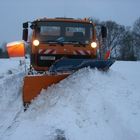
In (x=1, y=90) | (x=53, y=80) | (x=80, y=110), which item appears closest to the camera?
(x=80, y=110)

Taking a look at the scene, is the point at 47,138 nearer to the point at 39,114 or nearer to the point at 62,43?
the point at 39,114

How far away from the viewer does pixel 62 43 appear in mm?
11797

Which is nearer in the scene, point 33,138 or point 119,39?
point 33,138

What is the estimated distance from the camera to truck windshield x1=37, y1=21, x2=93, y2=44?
1192 cm

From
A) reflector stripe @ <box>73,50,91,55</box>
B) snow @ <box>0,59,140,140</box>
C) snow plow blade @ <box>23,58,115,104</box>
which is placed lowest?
snow @ <box>0,59,140,140</box>

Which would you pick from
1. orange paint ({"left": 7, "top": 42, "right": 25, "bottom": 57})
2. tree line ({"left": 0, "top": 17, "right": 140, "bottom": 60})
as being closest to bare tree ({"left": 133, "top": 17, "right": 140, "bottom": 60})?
tree line ({"left": 0, "top": 17, "right": 140, "bottom": 60})

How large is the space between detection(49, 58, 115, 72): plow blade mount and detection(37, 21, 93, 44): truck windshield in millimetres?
1507

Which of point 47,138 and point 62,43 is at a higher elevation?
point 62,43

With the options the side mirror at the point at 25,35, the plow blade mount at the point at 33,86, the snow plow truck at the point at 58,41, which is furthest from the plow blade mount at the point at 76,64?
the side mirror at the point at 25,35

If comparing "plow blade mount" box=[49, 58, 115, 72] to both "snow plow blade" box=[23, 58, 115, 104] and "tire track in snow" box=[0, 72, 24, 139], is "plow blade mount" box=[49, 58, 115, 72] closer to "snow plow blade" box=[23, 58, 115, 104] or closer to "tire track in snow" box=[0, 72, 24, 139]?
"snow plow blade" box=[23, 58, 115, 104]

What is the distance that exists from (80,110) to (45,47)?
4066 millimetres

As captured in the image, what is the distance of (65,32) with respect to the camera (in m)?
12.0

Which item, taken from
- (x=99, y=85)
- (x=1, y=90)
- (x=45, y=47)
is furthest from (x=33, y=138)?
(x=1, y=90)

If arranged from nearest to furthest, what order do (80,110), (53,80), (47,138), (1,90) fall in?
(47,138) < (80,110) < (53,80) < (1,90)
